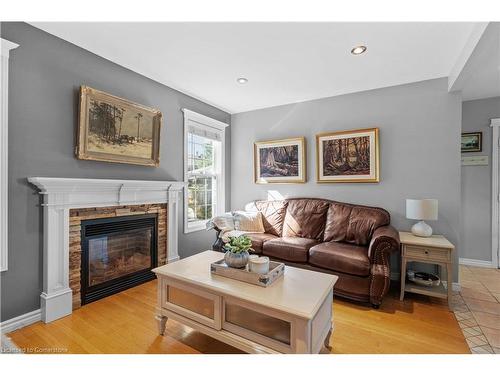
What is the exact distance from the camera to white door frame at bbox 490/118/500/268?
338cm

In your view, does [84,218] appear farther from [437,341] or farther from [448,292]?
[448,292]

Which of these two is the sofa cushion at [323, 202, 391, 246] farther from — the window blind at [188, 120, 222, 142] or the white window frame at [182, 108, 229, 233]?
the window blind at [188, 120, 222, 142]

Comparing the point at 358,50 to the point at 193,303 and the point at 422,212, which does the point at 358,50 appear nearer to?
the point at 422,212

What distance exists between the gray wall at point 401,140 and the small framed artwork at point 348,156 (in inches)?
3.8

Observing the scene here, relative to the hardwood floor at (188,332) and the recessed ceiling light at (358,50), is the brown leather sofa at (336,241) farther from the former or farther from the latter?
the recessed ceiling light at (358,50)

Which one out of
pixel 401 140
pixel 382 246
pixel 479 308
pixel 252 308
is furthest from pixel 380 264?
pixel 401 140

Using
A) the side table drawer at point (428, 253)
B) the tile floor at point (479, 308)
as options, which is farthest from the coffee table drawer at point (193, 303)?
the side table drawer at point (428, 253)

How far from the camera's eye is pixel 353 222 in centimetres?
297

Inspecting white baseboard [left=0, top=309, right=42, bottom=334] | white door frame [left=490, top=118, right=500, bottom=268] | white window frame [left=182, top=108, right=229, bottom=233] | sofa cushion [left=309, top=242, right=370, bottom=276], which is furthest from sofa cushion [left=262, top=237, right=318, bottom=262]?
white door frame [left=490, top=118, right=500, bottom=268]

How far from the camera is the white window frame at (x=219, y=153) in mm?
3436

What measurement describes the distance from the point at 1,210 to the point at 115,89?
4.97 ft

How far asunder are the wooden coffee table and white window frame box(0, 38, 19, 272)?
1.19 meters

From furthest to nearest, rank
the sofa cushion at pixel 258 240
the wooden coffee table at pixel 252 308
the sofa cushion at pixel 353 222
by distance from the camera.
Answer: the sofa cushion at pixel 258 240
the sofa cushion at pixel 353 222
the wooden coffee table at pixel 252 308
